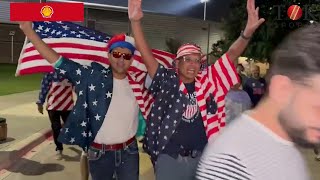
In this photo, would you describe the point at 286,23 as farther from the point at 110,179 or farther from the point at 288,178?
the point at 288,178

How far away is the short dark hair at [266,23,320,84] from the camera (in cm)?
135

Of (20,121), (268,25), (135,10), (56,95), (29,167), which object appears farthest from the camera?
(268,25)

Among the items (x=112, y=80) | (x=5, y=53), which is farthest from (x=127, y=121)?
(x=5, y=53)

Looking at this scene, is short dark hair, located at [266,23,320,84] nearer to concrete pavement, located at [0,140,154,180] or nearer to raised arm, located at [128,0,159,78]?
raised arm, located at [128,0,159,78]

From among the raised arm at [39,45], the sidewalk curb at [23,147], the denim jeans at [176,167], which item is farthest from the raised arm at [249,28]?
the sidewalk curb at [23,147]

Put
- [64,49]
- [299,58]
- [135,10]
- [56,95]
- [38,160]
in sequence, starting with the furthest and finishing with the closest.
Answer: [38,160] < [56,95] < [64,49] < [135,10] < [299,58]

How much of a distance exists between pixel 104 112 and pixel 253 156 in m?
2.81

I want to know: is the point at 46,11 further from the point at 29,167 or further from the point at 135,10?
the point at 29,167

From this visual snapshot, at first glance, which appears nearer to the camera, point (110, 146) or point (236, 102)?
point (110, 146)

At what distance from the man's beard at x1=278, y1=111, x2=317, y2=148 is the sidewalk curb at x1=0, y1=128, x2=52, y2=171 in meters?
6.65

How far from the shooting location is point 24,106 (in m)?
15.6

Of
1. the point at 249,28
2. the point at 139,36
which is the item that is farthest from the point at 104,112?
the point at 249,28

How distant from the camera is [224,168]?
145cm

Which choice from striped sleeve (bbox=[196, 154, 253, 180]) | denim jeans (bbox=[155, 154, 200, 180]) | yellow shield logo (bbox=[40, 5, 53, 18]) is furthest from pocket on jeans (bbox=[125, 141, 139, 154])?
striped sleeve (bbox=[196, 154, 253, 180])
